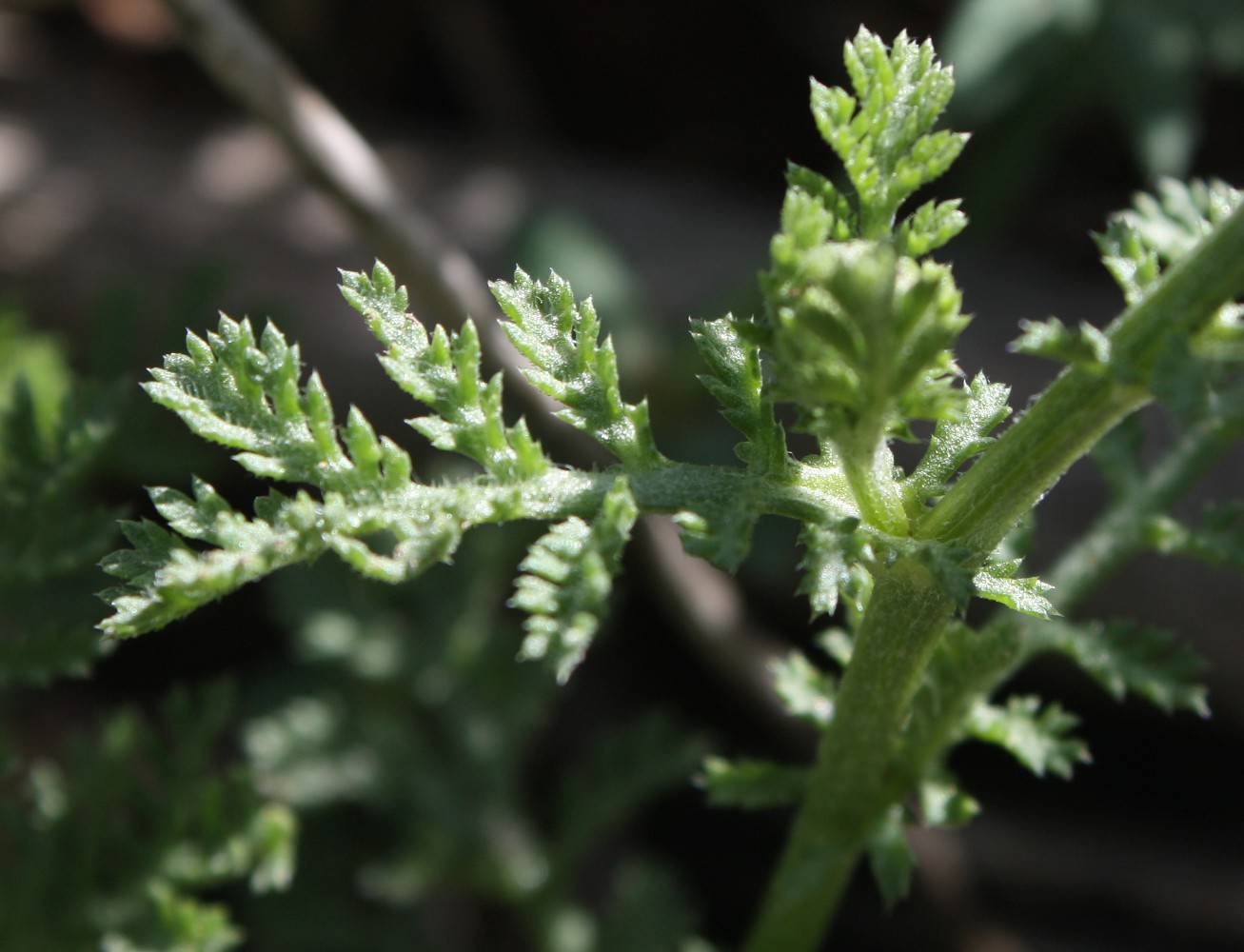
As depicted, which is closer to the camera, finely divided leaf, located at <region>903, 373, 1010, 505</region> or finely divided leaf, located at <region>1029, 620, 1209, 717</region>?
finely divided leaf, located at <region>903, 373, 1010, 505</region>

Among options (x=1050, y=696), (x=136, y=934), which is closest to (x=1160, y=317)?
(x=136, y=934)

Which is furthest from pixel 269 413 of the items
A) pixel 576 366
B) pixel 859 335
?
pixel 859 335

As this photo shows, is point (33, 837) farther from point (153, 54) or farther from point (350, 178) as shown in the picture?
point (153, 54)

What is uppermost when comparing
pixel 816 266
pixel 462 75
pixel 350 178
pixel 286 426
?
pixel 462 75

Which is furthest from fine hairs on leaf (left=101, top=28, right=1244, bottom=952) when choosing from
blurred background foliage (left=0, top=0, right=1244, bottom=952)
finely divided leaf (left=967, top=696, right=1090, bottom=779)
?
blurred background foliage (left=0, top=0, right=1244, bottom=952)

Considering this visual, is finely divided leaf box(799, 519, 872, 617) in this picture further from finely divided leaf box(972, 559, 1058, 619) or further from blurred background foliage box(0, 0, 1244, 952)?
blurred background foliage box(0, 0, 1244, 952)

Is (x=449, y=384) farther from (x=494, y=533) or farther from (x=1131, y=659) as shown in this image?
(x=494, y=533)

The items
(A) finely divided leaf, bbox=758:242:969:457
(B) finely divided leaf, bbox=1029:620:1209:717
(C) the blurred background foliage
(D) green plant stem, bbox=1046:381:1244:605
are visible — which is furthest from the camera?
(C) the blurred background foliage

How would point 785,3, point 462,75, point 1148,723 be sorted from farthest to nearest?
point 462,75
point 785,3
point 1148,723
